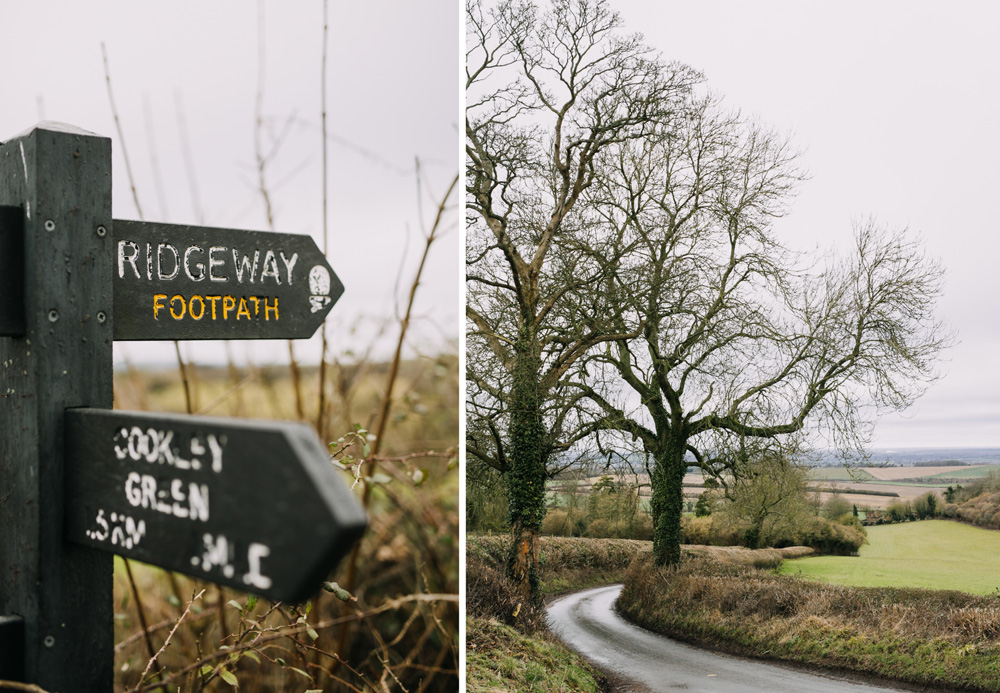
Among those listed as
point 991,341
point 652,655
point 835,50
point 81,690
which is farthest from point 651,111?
point 81,690

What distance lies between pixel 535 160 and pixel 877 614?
72.5 inches

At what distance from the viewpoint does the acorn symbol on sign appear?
116 cm

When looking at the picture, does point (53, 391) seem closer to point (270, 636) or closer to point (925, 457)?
point (270, 636)

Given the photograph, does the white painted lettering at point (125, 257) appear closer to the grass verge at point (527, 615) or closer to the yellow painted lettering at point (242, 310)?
the yellow painted lettering at point (242, 310)

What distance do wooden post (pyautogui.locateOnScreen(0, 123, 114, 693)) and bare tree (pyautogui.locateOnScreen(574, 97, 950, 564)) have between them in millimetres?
1966

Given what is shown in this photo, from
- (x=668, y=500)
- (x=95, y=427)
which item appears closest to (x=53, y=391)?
(x=95, y=427)

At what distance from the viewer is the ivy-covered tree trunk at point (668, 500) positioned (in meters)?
2.57

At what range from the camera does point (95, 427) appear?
32.9 inches

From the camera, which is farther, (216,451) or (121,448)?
(121,448)

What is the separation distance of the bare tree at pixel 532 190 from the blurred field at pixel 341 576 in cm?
62

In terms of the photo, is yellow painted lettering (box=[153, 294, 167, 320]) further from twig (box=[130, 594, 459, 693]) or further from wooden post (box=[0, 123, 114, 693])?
twig (box=[130, 594, 459, 693])

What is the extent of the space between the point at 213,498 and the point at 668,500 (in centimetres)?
211

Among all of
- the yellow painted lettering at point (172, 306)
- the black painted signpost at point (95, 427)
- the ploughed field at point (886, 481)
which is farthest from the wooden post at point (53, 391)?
the ploughed field at point (886, 481)

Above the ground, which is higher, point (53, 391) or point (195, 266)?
point (195, 266)
